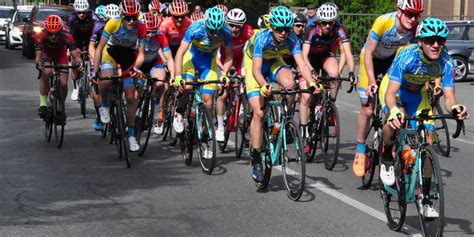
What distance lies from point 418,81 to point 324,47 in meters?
4.45

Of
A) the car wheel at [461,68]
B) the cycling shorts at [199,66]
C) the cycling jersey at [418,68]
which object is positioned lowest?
the car wheel at [461,68]

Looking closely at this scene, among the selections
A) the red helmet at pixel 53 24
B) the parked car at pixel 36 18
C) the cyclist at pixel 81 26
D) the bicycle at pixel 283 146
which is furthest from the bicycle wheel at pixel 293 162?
the parked car at pixel 36 18

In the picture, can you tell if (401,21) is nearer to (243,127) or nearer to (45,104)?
(243,127)

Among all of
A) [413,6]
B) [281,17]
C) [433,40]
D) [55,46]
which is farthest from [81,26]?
[433,40]

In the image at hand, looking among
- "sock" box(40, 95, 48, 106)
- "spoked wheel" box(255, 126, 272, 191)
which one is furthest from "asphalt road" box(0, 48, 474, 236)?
"sock" box(40, 95, 48, 106)

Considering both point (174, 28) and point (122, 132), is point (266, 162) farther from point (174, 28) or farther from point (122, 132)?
point (174, 28)

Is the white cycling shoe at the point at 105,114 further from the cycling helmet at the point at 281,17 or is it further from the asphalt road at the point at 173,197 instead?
the cycling helmet at the point at 281,17

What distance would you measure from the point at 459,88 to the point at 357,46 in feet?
23.5

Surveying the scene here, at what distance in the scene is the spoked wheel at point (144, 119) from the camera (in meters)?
11.8

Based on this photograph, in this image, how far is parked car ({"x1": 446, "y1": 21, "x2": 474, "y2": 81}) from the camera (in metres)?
25.0

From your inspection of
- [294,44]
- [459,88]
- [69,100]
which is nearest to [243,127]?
[294,44]

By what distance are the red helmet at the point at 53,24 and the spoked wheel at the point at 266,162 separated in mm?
4761

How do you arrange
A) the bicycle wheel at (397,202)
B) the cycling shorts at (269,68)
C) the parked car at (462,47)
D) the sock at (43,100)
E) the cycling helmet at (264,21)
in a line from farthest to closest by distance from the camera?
the parked car at (462,47) → the sock at (43,100) → the cycling helmet at (264,21) → the cycling shorts at (269,68) → the bicycle wheel at (397,202)

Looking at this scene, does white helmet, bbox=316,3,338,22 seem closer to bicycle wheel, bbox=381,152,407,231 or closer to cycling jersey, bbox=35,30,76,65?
cycling jersey, bbox=35,30,76,65
